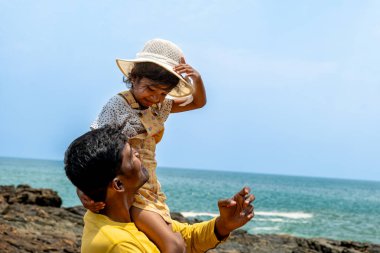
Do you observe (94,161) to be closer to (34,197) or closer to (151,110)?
(151,110)

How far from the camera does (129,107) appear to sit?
330 cm

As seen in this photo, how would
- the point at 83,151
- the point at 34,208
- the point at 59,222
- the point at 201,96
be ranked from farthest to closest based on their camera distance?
the point at 34,208, the point at 59,222, the point at 201,96, the point at 83,151

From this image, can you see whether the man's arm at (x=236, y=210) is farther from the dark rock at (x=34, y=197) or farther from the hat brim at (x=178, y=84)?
the dark rock at (x=34, y=197)

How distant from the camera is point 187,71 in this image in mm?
3508

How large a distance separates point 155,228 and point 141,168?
36cm

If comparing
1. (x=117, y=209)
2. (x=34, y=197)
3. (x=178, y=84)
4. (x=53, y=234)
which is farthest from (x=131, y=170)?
(x=34, y=197)

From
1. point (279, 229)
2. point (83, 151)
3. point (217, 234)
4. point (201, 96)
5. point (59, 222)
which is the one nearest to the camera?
point (83, 151)

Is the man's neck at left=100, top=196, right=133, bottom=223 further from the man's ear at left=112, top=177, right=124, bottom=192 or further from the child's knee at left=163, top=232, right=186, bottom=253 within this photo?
the child's knee at left=163, top=232, right=186, bottom=253

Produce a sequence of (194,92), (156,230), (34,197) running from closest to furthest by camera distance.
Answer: (156,230) → (194,92) → (34,197)

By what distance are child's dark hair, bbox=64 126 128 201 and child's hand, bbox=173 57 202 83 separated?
2.42 ft

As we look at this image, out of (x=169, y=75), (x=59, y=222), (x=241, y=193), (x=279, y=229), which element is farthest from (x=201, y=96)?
(x=279, y=229)

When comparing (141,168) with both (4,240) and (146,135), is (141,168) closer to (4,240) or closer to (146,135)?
(146,135)

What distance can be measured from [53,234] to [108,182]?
7.01 meters

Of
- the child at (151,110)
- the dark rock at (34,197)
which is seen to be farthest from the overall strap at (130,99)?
the dark rock at (34,197)
